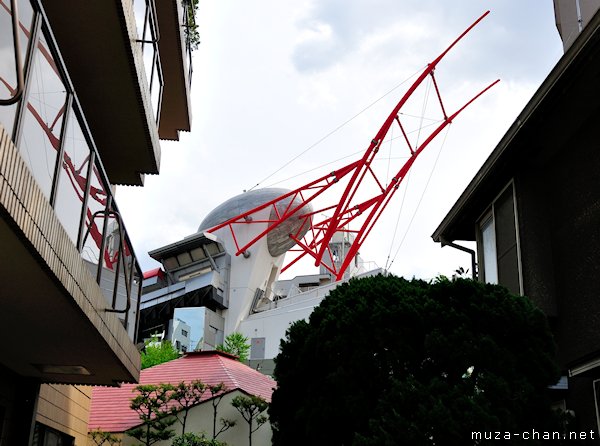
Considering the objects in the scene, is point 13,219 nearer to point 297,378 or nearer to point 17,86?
point 17,86

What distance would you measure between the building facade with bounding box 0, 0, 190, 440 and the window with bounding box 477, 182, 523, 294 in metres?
4.90

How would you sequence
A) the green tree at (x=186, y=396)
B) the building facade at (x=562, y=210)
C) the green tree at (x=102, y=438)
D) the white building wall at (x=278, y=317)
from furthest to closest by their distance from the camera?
the white building wall at (x=278, y=317) < the green tree at (x=186, y=396) < the green tree at (x=102, y=438) < the building facade at (x=562, y=210)

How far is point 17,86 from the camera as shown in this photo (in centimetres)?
391

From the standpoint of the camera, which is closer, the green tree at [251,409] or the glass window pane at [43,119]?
the glass window pane at [43,119]

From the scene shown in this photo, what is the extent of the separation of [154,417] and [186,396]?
0.87 m

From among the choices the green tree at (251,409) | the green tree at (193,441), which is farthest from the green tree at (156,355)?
the green tree at (193,441)

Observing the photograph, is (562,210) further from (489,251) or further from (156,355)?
(156,355)

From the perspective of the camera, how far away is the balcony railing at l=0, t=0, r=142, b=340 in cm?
393

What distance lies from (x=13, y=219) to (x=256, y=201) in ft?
177

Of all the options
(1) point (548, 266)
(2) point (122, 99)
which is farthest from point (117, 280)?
(1) point (548, 266)

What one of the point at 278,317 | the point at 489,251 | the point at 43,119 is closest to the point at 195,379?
the point at 489,251

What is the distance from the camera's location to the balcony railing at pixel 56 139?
3.93m

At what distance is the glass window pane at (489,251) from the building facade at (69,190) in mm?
→ 5073

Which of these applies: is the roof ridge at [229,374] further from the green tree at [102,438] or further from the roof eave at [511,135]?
the roof eave at [511,135]
